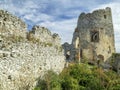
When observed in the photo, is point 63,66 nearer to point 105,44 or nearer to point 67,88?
point 67,88

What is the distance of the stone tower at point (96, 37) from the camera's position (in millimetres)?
31578

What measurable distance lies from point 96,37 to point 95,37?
10 cm

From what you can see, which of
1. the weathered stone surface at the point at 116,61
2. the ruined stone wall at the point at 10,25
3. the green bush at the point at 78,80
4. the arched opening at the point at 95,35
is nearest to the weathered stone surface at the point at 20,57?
the ruined stone wall at the point at 10,25

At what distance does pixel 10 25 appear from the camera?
1598 cm

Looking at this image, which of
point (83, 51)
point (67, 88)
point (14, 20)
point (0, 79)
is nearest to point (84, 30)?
point (83, 51)

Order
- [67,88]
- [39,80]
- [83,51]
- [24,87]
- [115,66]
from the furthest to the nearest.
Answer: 1. [83,51]
2. [115,66]
3. [67,88]
4. [39,80]
5. [24,87]

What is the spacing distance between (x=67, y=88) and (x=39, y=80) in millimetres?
2411

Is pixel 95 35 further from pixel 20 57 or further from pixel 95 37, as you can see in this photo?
pixel 20 57

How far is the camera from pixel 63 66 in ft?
74.8

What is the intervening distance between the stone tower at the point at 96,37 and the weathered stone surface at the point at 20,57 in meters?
11.9

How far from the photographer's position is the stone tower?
31.6 m

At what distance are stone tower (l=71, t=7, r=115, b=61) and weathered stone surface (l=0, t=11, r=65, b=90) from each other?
11888 millimetres

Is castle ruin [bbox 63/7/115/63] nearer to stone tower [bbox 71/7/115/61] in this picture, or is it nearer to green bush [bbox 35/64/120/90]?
stone tower [bbox 71/7/115/61]

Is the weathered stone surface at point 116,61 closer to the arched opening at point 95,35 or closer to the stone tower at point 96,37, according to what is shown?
the stone tower at point 96,37
